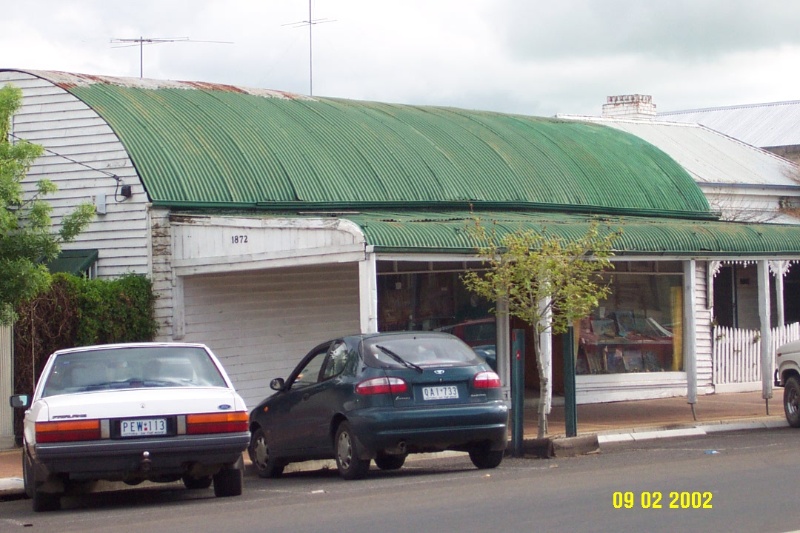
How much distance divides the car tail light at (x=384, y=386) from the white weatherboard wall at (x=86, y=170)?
271 inches

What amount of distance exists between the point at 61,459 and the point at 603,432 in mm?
8813

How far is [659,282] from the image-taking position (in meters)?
23.0

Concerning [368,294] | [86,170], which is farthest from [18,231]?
[368,294]

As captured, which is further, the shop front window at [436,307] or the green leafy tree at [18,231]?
the shop front window at [436,307]

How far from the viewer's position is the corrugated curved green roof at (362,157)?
62.0ft

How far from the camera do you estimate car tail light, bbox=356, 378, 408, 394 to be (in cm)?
1212

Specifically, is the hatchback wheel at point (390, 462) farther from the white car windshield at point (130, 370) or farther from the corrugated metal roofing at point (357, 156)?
the corrugated metal roofing at point (357, 156)

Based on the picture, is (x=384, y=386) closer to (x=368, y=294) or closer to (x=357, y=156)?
(x=368, y=294)

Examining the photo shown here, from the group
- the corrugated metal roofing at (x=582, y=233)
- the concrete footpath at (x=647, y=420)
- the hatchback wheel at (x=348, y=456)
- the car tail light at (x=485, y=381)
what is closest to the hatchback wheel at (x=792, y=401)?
the concrete footpath at (x=647, y=420)

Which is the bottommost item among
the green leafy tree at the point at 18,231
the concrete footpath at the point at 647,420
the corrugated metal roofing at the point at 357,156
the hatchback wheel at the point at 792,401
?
the concrete footpath at the point at 647,420

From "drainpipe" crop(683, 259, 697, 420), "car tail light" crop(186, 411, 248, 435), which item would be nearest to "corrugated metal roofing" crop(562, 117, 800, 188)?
"drainpipe" crop(683, 259, 697, 420)

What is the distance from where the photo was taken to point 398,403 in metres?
12.1

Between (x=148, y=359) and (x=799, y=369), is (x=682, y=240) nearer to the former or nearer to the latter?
(x=799, y=369)

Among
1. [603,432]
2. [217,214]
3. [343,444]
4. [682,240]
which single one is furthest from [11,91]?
[682,240]
